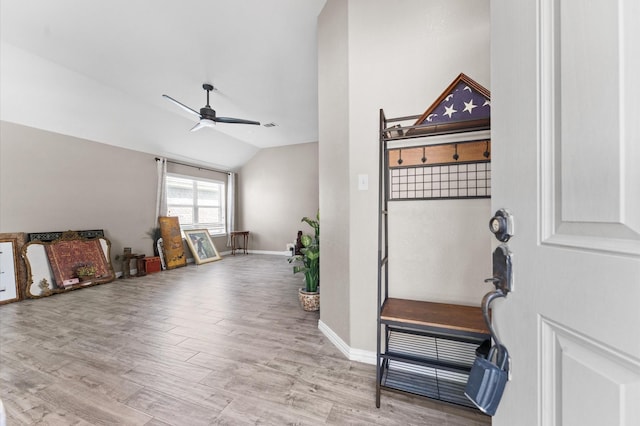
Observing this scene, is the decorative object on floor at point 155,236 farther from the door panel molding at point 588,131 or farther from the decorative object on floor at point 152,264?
the door panel molding at point 588,131

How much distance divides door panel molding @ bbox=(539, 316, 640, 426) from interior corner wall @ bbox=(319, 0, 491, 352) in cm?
115

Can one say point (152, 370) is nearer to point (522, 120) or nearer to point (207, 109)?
point (522, 120)

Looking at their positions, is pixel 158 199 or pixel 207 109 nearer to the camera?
pixel 207 109

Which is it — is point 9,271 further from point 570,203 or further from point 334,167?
point 570,203

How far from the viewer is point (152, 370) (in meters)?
1.76

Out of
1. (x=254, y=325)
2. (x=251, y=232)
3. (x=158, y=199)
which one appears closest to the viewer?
(x=254, y=325)

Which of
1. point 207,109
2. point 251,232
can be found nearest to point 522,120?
point 207,109

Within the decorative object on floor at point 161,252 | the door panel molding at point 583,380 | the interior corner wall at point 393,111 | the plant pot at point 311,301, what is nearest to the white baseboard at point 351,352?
the interior corner wall at point 393,111

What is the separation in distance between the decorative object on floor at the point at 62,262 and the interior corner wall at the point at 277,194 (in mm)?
3479

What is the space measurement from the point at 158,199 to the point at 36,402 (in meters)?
4.35

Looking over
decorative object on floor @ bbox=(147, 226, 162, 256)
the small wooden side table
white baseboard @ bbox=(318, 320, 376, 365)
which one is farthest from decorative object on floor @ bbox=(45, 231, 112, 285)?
white baseboard @ bbox=(318, 320, 376, 365)

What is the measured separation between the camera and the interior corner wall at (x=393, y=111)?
153 centimetres

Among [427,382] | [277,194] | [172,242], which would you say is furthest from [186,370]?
[277,194]

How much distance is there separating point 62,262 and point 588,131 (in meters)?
5.57
